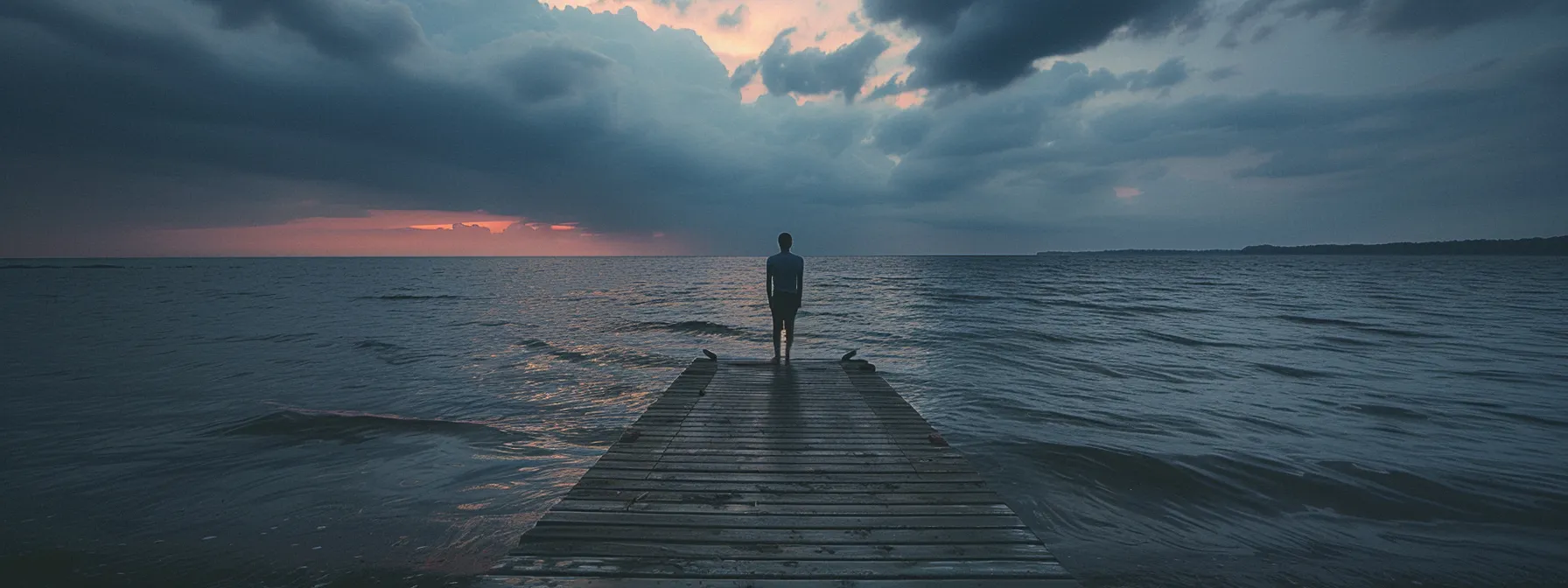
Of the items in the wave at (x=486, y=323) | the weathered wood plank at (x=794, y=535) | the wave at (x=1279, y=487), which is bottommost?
the wave at (x=486, y=323)

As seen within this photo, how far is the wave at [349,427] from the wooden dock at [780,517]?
5.28 m

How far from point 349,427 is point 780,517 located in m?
10.2

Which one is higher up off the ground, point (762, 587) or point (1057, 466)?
point (762, 587)

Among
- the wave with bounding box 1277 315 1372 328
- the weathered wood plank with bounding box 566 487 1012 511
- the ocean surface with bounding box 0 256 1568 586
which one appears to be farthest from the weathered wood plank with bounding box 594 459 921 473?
the wave with bounding box 1277 315 1372 328

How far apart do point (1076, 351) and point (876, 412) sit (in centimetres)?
1487

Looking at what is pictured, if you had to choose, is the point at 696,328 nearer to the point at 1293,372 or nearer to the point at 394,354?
the point at 394,354

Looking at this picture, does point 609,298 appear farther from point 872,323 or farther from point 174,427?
point 174,427

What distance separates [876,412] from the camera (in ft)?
27.7

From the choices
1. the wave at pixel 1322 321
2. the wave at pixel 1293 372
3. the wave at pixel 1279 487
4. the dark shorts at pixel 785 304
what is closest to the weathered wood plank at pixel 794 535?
the wave at pixel 1279 487

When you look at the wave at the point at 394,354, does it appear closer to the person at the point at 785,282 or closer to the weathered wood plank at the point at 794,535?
the person at the point at 785,282

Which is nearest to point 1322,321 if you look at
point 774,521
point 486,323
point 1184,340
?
point 1184,340

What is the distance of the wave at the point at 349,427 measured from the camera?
1045cm

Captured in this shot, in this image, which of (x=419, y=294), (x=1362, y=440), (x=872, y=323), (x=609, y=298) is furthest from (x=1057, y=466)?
(x=419, y=294)

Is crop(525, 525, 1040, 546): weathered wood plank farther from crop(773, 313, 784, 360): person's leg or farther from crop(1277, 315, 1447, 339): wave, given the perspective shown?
crop(1277, 315, 1447, 339): wave
